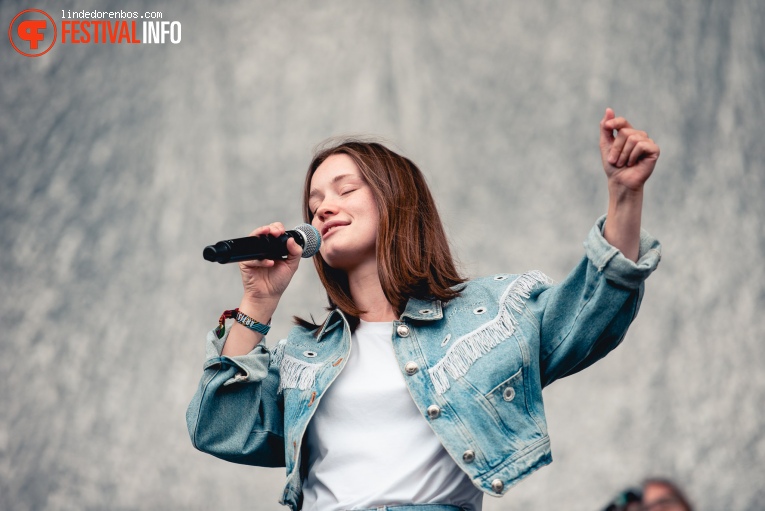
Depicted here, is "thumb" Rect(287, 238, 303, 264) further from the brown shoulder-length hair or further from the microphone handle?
the brown shoulder-length hair

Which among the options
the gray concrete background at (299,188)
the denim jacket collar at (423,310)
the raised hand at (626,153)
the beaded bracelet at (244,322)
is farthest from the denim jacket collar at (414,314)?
the gray concrete background at (299,188)

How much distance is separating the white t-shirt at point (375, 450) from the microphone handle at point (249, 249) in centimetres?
22

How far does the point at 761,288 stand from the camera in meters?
2.74

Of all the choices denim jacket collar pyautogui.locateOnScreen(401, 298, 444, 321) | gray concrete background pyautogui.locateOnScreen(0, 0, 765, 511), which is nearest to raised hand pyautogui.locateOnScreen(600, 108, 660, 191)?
denim jacket collar pyautogui.locateOnScreen(401, 298, 444, 321)

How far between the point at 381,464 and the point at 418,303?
0.29m

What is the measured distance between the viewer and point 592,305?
1409 millimetres

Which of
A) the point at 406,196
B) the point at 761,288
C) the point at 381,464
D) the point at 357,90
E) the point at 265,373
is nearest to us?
the point at 381,464

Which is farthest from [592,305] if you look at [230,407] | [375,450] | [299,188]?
[299,188]

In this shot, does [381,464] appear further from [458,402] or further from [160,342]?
[160,342]

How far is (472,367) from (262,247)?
0.38 meters

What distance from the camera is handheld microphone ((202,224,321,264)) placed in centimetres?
145

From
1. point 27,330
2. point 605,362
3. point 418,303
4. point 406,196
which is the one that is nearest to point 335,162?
point 406,196

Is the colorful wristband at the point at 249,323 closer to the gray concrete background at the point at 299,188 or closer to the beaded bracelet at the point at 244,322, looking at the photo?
the beaded bracelet at the point at 244,322

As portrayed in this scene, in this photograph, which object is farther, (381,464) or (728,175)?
(728,175)
